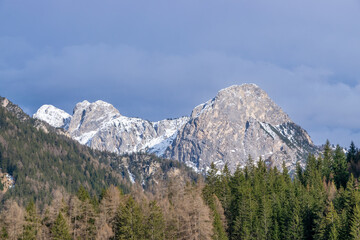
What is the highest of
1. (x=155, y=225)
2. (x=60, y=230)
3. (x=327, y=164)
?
(x=327, y=164)

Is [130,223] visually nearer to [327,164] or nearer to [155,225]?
[155,225]

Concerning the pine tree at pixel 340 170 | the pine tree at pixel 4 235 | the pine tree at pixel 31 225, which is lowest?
the pine tree at pixel 4 235

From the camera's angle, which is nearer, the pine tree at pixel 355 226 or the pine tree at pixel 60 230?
the pine tree at pixel 355 226

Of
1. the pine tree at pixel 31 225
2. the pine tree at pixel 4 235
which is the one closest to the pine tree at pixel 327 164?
the pine tree at pixel 31 225

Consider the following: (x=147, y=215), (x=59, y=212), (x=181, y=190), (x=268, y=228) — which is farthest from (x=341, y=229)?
(x=59, y=212)

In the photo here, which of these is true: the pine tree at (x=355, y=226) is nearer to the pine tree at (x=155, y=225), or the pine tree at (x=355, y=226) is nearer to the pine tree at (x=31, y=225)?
the pine tree at (x=155, y=225)

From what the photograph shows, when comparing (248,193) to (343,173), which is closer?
(248,193)

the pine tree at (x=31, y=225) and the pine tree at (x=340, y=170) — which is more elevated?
the pine tree at (x=340, y=170)

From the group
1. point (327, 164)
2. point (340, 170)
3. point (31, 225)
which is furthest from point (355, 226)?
point (327, 164)

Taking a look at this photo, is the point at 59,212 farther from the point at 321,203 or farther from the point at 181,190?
the point at 321,203

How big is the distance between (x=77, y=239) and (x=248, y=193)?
42751mm

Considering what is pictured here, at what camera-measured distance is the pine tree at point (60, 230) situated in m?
105

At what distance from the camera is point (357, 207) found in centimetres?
10544

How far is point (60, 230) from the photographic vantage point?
347 ft
